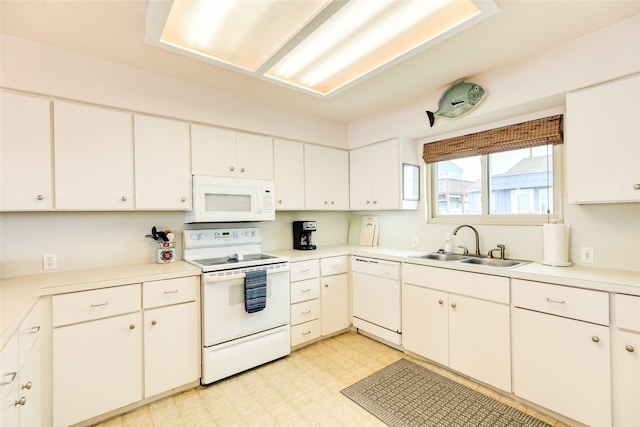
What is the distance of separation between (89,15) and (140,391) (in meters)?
2.38

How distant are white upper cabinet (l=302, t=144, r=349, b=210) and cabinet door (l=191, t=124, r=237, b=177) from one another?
2.89 feet

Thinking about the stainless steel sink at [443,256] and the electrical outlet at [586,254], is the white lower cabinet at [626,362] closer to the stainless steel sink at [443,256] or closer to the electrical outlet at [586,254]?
the electrical outlet at [586,254]

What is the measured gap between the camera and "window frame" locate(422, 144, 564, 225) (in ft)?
7.75

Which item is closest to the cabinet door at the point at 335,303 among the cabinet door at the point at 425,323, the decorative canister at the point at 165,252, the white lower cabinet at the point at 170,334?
the cabinet door at the point at 425,323

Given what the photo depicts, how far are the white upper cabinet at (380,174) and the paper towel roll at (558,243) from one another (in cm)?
129

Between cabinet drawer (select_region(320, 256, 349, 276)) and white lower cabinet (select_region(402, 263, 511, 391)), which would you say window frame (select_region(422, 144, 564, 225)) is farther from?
cabinet drawer (select_region(320, 256, 349, 276))

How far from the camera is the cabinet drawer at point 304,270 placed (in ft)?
9.27

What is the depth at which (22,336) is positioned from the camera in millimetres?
1362

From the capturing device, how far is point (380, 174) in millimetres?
3344

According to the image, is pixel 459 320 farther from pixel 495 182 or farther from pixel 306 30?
pixel 306 30

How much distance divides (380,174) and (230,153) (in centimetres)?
163

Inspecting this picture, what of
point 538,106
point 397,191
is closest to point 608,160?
point 538,106

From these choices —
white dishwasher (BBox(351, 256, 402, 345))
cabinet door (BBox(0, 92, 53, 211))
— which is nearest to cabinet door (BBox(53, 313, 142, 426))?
cabinet door (BBox(0, 92, 53, 211))

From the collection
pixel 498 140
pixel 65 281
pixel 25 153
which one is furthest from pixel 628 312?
pixel 25 153
